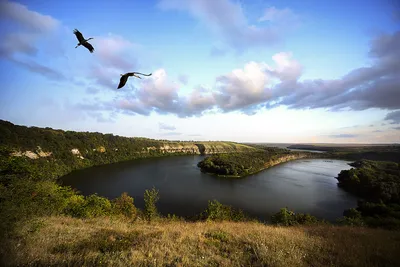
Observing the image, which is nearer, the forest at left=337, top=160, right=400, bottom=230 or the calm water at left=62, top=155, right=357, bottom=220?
the forest at left=337, top=160, right=400, bottom=230

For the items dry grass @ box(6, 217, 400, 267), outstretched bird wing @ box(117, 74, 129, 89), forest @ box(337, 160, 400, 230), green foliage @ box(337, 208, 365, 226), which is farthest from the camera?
forest @ box(337, 160, 400, 230)

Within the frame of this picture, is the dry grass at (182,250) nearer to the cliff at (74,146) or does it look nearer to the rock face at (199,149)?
the cliff at (74,146)

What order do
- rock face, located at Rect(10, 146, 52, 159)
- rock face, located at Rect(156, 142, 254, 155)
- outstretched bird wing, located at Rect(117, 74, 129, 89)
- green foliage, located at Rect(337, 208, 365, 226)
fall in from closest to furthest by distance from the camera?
outstretched bird wing, located at Rect(117, 74, 129, 89) < green foliage, located at Rect(337, 208, 365, 226) < rock face, located at Rect(10, 146, 52, 159) < rock face, located at Rect(156, 142, 254, 155)

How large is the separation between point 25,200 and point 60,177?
71.2 metres

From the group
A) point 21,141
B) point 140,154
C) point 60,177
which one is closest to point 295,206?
point 60,177

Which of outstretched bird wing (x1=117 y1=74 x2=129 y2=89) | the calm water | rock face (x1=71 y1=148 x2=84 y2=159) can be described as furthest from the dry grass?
rock face (x1=71 y1=148 x2=84 y2=159)

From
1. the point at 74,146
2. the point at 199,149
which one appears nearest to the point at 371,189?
the point at 74,146

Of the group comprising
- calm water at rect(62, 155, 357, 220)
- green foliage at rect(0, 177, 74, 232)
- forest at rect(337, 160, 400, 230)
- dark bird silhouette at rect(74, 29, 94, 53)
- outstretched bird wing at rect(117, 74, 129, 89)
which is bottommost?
calm water at rect(62, 155, 357, 220)

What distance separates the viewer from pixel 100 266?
489cm

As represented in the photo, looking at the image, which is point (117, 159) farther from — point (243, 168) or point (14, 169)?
point (14, 169)

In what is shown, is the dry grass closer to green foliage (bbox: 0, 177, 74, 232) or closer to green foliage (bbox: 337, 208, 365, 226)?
green foliage (bbox: 0, 177, 74, 232)

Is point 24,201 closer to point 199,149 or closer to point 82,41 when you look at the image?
point 82,41

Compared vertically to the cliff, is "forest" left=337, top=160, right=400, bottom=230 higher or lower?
lower

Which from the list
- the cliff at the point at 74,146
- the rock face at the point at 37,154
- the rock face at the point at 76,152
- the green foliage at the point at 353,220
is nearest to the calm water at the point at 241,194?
the green foliage at the point at 353,220
